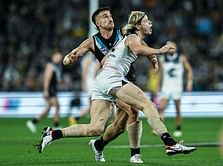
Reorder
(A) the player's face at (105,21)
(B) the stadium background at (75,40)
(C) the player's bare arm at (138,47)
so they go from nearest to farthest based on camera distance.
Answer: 1. (C) the player's bare arm at (138,47)
2. (A) the player's face at (105,21)
3. (B) the stadium background at (75,40)

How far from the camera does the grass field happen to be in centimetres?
1389

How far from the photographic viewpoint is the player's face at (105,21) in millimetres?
14258

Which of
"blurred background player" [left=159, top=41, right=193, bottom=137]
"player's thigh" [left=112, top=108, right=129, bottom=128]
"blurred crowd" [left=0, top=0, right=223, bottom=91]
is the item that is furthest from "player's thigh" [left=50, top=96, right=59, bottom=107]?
"player's thigh" [left=112, top=108, right=129, bottom=128]

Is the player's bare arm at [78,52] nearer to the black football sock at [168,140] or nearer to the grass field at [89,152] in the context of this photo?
the grass field at [89,152]

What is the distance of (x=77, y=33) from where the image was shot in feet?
122

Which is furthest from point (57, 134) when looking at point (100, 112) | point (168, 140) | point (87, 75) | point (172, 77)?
point (87, 75)

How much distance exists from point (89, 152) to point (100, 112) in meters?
2.90

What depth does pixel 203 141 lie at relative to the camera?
19.8 meters

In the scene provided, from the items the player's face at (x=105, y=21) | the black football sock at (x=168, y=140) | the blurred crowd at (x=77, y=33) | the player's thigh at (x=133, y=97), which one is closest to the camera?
the black football sock at (x=168, y=140)

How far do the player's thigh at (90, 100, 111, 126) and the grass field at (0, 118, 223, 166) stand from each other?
68 centimetres

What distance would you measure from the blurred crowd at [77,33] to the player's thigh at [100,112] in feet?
63.9

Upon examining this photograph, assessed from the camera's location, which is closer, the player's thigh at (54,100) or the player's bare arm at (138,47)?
the player's bare arm at (138,47)

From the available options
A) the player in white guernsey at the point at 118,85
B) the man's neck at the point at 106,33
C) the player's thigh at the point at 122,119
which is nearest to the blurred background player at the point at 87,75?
the man's neck at the point at 106,33

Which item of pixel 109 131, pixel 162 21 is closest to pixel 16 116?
pixel 162 21
